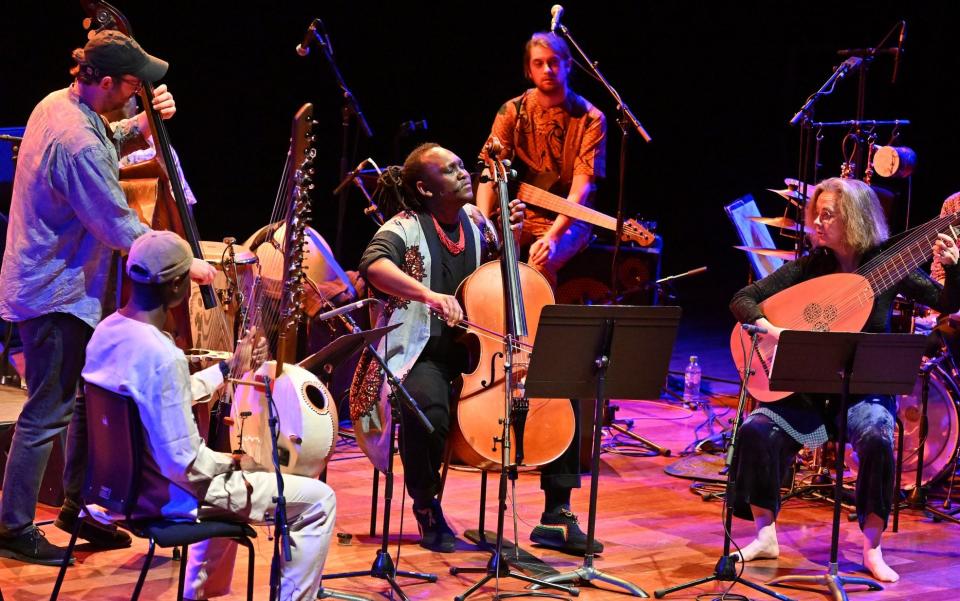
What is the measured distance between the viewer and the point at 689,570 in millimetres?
4672

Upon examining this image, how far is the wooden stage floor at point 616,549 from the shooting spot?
4.25 meters

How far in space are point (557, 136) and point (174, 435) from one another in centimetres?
405

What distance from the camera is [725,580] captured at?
448cm

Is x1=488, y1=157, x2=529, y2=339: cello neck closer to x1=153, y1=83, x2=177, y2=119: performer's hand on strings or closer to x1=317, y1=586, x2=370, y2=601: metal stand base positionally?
x1=317, y1=586, x2=370, y2=601: metal stand base

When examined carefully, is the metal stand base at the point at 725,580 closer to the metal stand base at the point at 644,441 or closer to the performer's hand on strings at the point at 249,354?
the performer's hand on strings at the point at 249,354

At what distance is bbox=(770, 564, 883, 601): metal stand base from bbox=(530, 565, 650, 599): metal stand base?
634 millimetres

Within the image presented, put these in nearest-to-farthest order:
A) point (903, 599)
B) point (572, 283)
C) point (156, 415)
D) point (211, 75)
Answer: point (156, 415) < point (903, 599) < point (572, 283) < point (211, 75)

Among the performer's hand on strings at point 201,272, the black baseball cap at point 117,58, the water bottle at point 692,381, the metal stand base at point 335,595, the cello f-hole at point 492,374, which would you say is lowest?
the metal stand base at point 335,595

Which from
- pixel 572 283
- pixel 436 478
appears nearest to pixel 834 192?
pixel 436 478

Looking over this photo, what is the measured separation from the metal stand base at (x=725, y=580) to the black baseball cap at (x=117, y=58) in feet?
9.17

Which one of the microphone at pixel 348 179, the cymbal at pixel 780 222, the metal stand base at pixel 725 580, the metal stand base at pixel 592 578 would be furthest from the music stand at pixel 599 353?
Answer: the microphone at pixel 348 179

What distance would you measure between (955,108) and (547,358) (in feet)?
25.1

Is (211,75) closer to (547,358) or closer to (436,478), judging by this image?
(436,478)

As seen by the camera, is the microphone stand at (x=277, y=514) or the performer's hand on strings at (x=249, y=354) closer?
the microphone stand at (x=277, y=514)
